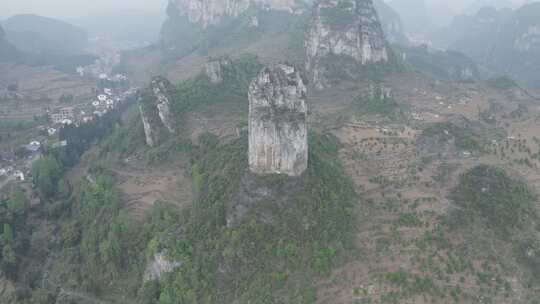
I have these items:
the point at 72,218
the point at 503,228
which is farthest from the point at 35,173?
the point at 503,228

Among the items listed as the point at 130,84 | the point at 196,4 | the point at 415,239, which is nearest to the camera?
the point at 415,239

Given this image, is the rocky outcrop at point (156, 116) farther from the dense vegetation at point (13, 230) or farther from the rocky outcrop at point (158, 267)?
the rocky outcrop at point (158, 267)

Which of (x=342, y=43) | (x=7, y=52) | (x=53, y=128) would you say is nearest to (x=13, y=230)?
(x=53, y=128)

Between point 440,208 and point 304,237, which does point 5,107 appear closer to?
point 304,237

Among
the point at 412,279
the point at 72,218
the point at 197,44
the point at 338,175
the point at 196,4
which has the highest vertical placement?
the point at 196,4

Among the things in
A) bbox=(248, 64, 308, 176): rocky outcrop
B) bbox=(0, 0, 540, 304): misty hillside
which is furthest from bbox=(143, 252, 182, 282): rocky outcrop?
bbox=(248, 64, 308, 176): rocky outcrop

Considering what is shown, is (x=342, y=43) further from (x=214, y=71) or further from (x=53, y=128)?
(x=53, y=128)
